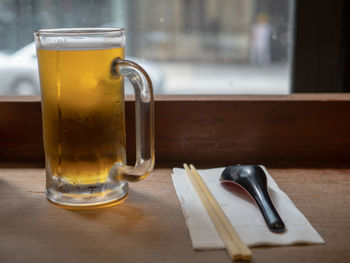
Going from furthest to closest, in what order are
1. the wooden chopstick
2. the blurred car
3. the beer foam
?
1. the blurred car
2. the beer foam
3. the wooden chopstick

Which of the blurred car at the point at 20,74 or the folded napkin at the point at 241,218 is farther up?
the blurred car at the point at 20,74

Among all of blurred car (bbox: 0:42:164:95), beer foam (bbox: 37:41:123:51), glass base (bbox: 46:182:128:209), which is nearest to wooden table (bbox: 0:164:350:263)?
glass base (bbox: 46:182:128:209)

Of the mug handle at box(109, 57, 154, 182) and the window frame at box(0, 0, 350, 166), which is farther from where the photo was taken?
the window frame at box(0, 0, 350, 166)

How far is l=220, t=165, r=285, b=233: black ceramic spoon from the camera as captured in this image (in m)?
0.60

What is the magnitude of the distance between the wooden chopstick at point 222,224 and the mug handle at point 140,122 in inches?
3.8

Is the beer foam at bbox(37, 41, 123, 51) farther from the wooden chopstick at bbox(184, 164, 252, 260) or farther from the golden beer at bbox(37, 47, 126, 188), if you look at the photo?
the wooden chopstick at bbox(184, 164, 252, 260)

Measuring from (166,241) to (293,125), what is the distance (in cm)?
44

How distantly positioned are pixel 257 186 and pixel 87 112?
0.28 meters

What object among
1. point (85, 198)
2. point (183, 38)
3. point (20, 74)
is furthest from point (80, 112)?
point (183, 38)

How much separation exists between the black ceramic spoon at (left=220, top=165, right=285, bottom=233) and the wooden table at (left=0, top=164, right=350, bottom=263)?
5cm

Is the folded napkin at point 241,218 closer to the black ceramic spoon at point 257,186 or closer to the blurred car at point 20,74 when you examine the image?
the black ceramic spoon at point 257,186

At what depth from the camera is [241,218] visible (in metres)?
0.63

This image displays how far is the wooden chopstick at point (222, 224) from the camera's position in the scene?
1.75 feet

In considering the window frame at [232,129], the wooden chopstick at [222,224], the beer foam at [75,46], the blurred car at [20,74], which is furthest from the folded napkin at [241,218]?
the blurred car at [20,74]
